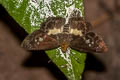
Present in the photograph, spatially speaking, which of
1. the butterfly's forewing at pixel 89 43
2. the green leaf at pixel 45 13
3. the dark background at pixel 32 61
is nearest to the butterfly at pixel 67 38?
the butterfly's forewing at pixel 89 43

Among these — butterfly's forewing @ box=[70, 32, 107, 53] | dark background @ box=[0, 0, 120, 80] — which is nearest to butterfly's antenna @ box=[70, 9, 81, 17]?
butterfly's forewing @ box=[70, 32, 107, 53]

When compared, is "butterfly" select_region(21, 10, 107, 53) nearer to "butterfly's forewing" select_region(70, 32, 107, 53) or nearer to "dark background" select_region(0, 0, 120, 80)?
"butterfly's forewing" select_region(70, 32, 107, 53)

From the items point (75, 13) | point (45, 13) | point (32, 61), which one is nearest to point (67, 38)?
point (75, 13)

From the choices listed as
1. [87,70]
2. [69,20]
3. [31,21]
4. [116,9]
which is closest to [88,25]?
[69,20]

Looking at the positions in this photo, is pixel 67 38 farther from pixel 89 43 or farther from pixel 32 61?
pixel 32 61

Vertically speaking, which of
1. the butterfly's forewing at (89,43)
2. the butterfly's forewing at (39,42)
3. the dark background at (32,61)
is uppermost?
the butterfly's forewing at (39,42)

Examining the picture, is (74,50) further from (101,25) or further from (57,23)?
(101,25)

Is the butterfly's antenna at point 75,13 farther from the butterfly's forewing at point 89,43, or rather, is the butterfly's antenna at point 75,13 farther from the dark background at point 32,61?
the dark background at point 32,61
